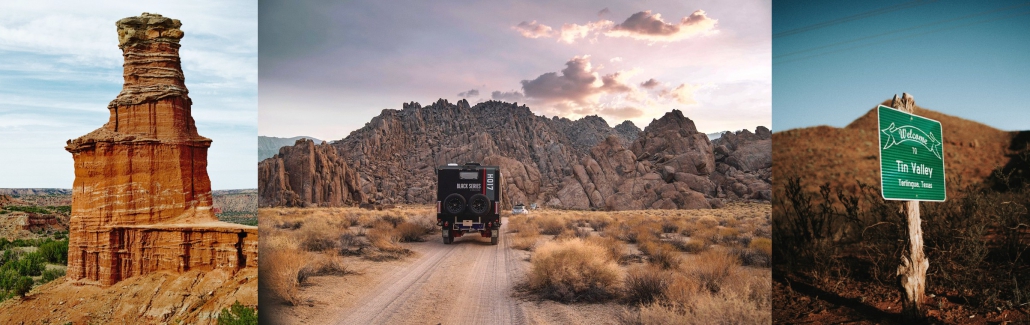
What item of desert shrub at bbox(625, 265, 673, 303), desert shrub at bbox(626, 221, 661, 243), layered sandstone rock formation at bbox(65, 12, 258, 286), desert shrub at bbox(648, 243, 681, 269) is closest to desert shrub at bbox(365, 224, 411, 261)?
desert shrub at bbox(625, 265, 673, 303)

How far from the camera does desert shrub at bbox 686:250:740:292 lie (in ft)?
22.6

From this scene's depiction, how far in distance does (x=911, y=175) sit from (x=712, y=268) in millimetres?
3466

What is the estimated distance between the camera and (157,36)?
26.1 meters

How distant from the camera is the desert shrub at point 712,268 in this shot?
6.89 m

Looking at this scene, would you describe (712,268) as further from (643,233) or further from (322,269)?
(322,269)

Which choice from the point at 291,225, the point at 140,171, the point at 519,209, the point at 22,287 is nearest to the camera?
the point at 291,225

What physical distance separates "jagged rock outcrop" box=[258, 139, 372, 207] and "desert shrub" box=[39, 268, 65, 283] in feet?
101

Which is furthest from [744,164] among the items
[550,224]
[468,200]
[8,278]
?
[8,278]

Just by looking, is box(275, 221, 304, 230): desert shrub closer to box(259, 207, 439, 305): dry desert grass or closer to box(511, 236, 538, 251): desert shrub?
box(259, 207, 439, 305): dry desert grass

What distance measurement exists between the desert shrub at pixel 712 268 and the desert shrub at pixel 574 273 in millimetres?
1113

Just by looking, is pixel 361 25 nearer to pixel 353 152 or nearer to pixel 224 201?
pixel 353 152

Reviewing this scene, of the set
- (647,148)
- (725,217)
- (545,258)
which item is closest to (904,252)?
(725,217)

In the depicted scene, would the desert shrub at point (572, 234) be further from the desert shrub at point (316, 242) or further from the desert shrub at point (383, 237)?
the desert shrub at point (316, 242)

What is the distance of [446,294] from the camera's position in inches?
259
